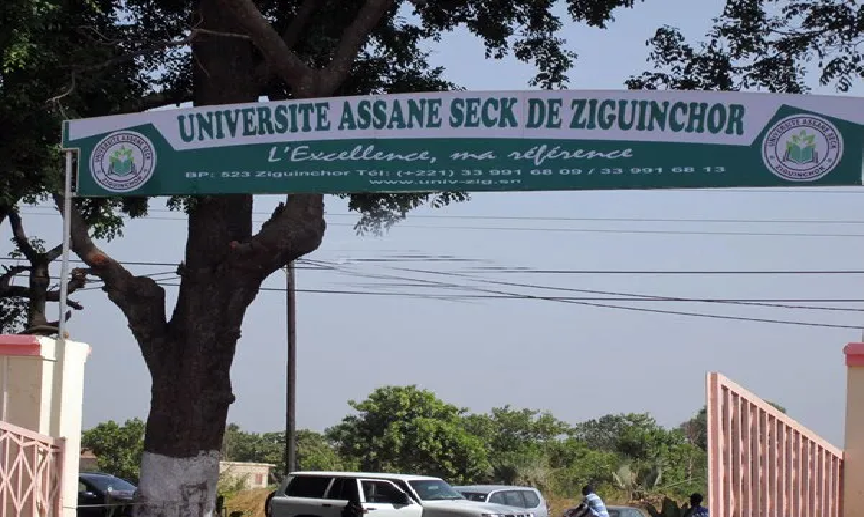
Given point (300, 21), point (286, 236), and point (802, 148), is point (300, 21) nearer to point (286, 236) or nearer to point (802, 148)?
point (286, 236)

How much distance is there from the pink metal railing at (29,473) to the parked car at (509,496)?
13668 mm

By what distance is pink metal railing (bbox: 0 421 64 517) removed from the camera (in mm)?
10328

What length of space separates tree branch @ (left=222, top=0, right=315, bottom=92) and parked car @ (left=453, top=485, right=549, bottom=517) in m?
10.2

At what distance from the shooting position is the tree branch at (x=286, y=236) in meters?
16.6

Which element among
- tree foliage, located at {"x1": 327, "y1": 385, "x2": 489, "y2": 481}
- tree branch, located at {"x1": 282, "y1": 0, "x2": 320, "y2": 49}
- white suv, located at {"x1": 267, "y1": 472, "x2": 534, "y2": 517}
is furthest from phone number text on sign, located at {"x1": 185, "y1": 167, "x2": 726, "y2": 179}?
tree foliage, located at {"x1": 327, "y1": 385, "x2": 489, "y2": 481}

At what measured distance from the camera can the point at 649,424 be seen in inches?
2030

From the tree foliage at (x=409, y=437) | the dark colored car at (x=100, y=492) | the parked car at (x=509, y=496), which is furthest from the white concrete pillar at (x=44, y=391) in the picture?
the tree foliage at (x=409, y=437)

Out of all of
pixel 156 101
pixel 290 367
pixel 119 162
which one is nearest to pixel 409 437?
pixel 290 367

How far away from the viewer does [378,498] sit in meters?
22.4

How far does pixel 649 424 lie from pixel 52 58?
128 ft

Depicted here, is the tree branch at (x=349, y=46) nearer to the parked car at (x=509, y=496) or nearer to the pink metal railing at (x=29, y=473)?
the pink metal railing at (x=29, y=473)

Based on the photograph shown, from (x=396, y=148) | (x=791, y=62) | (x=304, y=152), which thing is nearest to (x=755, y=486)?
(x=396, y=148)

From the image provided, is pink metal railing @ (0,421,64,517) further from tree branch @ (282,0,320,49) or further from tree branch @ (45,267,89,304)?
tree branch @ (282,0,320,49)

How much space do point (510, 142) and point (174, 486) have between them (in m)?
7.84
